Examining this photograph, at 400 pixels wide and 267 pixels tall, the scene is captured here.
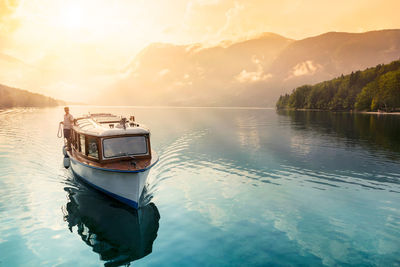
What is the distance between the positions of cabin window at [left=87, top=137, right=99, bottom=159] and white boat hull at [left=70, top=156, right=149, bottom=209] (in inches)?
32.1

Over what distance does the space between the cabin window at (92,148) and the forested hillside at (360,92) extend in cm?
13029

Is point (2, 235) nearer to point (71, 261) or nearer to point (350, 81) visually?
point (71, 261)

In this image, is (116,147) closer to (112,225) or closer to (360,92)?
(112,225)

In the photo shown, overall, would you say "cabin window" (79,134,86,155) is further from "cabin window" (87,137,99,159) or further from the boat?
"cabin window" (87,137,99,159)

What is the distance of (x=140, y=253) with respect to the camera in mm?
9656

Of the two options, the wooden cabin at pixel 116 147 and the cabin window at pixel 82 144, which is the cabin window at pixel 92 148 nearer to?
the wooden cabin at pixel 116 147

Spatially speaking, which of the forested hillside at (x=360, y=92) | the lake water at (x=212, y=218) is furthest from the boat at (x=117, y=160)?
the forested hillside at (x=360, y=92)

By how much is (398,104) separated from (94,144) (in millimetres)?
136529

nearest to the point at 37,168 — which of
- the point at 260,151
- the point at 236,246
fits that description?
the point at 236,246

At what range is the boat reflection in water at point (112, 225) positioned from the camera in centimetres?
973

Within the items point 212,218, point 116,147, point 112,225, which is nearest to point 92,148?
point 116,147

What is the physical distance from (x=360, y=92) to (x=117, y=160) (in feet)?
506

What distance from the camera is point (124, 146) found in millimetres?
15148

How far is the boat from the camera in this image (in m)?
13.3
